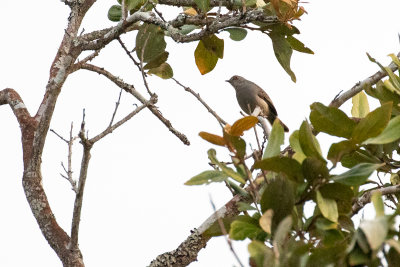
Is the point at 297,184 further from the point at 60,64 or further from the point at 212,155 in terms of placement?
the point at 60,64

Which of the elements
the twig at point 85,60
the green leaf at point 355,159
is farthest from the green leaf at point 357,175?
the twig at point 85,60

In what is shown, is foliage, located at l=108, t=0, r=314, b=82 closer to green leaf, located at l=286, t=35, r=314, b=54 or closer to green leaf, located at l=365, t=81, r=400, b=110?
green leaf, located at l=286, t=35, r=314, b=54

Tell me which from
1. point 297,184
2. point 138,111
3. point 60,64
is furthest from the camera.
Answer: point 60,64

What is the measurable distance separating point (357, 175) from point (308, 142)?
186mm

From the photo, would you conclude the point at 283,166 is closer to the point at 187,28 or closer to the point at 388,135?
the point at 388,135

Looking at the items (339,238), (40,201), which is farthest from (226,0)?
(339,238)

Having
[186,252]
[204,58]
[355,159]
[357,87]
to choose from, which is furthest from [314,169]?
[204,58]

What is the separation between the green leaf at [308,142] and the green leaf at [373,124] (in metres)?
0.12

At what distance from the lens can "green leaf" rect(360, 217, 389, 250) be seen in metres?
1.66

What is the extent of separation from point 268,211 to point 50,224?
2248 mm

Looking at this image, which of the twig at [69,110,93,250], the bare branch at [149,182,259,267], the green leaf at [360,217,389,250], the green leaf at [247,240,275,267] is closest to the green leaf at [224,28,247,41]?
the bare branch at [149,182,259,267]

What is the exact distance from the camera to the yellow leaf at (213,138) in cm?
238

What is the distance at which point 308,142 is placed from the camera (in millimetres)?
2250

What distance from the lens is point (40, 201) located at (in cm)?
407
